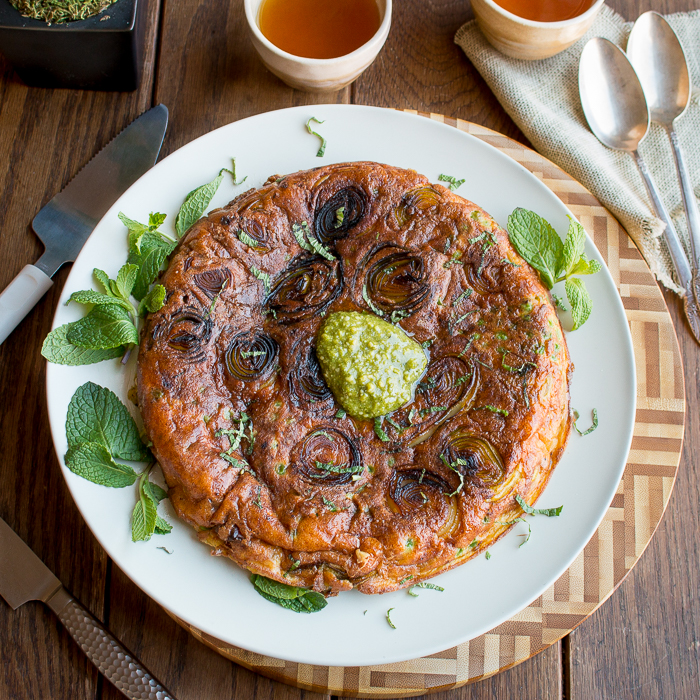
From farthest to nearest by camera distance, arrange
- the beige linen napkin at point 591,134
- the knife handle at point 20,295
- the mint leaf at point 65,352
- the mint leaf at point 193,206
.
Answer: the beige linen napkin at point 591,134 < the knife handle at point 20,295 < the mint leaf at point 193,206 < the mint leaf at point 65,352

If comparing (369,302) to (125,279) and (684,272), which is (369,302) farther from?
(684,272)

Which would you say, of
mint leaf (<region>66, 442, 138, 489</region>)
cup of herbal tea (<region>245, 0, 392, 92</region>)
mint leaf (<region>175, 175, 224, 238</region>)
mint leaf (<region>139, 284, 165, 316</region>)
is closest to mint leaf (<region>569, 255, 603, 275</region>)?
cup of herbal tea (<region>245, 0, 392, 92</region>)

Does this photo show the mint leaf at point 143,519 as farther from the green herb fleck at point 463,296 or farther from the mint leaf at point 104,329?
the green herb fleck at point 463,296

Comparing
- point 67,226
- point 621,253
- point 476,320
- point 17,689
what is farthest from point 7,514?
point 621,253

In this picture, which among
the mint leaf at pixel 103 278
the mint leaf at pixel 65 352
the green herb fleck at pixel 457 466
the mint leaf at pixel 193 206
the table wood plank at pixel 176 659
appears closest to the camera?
the green herb fleck at pixel 457 466

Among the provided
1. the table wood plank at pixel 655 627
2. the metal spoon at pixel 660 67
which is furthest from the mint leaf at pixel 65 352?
the metal spoon at pixel 660 67

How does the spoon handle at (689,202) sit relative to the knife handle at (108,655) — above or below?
above
